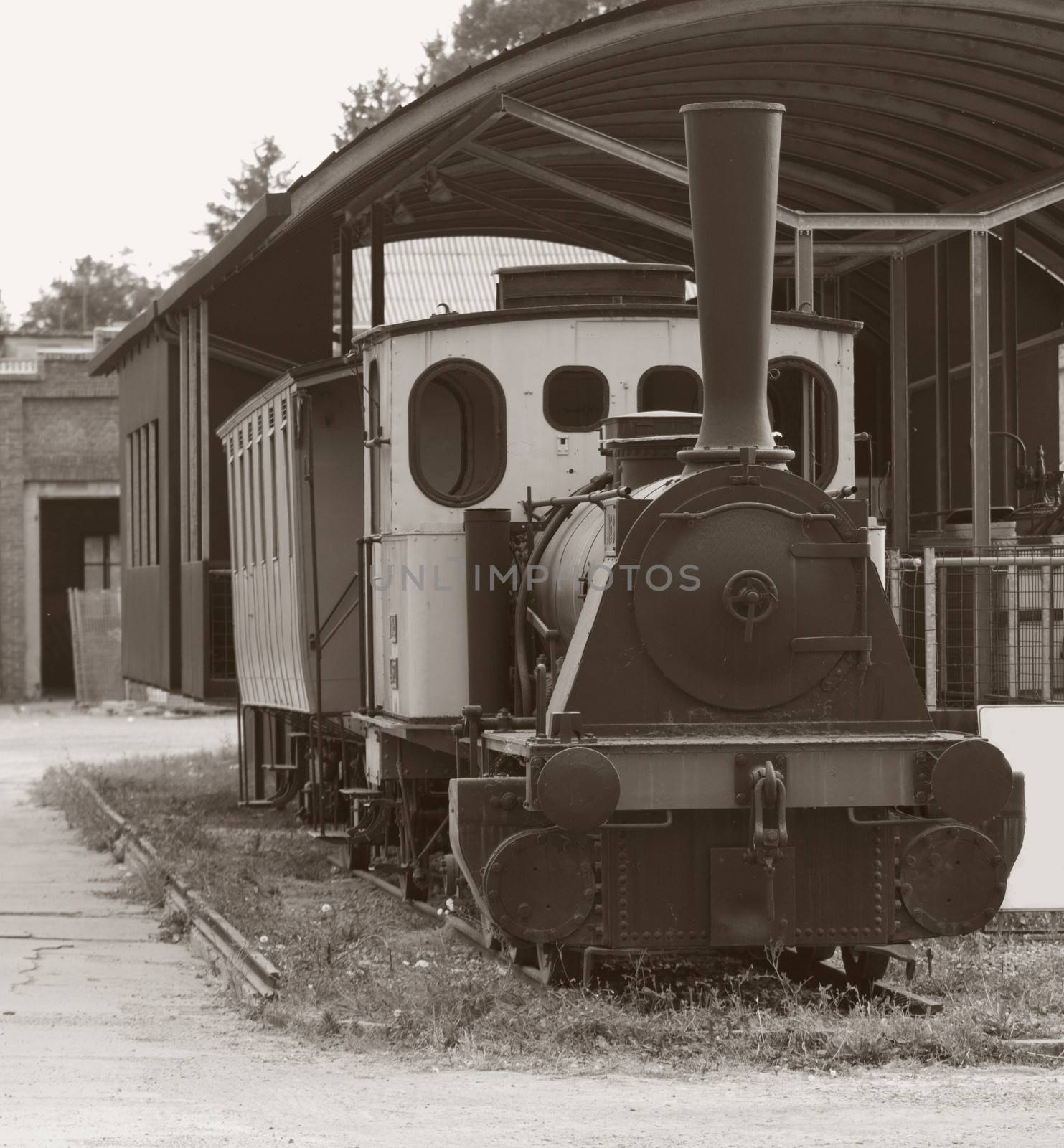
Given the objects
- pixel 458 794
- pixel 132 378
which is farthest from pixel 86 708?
pixel 458 794

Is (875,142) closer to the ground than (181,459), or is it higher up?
higher up

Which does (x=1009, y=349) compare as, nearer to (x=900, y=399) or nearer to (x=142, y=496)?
(x=900, y=399)

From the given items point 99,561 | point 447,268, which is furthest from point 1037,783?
point 99,561

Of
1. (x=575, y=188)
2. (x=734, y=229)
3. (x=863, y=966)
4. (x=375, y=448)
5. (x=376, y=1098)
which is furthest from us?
(x=575, y=188)

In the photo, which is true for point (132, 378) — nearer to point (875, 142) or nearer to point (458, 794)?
point (875, 142)

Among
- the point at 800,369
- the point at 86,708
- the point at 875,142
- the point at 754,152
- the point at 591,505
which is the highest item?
the point at 875,142

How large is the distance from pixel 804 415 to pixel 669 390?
65cm

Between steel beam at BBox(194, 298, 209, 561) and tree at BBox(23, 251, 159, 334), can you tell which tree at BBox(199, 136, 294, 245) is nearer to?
tree at BBox(23, 251, 159, 334)

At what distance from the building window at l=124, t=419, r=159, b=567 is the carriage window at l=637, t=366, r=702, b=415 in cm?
949

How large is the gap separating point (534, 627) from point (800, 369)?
1838 mm

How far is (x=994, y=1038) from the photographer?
672 centimetres

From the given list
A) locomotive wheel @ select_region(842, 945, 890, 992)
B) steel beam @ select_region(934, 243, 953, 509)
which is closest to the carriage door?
locomotive wheel @ select_region(842, 945, 890, 992)

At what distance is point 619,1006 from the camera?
7395 mm

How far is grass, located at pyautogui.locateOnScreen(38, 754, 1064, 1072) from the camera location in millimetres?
6605
